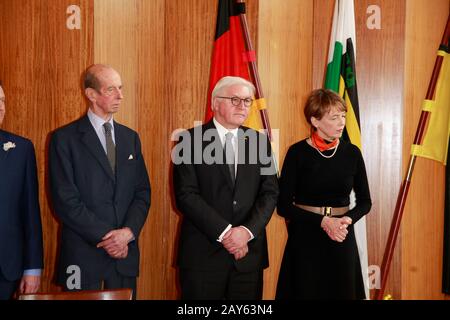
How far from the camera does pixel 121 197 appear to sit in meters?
2.90

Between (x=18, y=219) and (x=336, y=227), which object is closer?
(x=18, y=219)

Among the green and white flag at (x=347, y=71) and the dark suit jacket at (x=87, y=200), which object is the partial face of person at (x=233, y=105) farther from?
the green and white flag at (x=347, y=71)

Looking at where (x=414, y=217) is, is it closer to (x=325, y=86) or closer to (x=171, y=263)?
(x=325, y=86)

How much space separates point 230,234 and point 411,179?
216 cm

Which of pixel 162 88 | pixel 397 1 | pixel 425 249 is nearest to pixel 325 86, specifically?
pixel 397 1

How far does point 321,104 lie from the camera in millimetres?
2932

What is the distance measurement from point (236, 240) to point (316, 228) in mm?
568

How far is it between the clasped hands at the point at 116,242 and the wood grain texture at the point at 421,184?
2433 mm

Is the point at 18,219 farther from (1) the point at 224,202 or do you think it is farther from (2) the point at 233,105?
(2) the point at 233,105

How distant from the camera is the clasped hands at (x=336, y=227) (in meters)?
2.86

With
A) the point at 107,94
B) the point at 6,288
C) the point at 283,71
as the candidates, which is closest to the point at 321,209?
the point at 107,94

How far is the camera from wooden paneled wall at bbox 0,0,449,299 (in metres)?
3.79

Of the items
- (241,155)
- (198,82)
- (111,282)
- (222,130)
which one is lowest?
(111,282)
